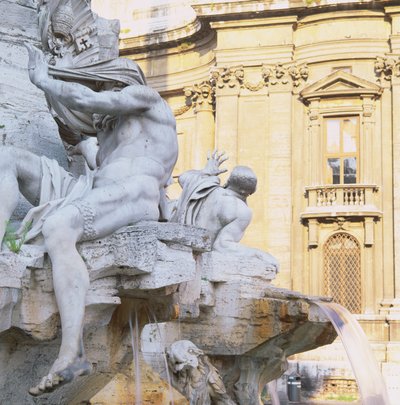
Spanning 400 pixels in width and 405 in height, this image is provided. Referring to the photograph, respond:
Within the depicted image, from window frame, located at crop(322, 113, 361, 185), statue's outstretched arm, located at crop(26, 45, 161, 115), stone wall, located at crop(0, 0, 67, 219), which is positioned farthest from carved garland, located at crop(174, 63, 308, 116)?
statue's outstretched arm, located at crop(26, 45, 161, 115)

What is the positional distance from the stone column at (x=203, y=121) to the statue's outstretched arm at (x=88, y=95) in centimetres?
Result: 1915

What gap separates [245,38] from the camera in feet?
73.8

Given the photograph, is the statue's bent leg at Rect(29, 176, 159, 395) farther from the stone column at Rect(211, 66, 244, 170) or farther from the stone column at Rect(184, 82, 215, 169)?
the stone column at Rect(184, 82, 215, 169)

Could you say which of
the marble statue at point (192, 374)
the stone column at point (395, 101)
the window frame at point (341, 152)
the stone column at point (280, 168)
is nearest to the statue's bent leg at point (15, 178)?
the marble statue at point (192, 374)

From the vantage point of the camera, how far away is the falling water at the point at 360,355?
211 inches

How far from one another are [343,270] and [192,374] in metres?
16.5

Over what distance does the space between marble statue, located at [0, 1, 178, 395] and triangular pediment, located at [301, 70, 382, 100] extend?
56.9ft

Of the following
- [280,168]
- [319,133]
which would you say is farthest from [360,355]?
[319,133]

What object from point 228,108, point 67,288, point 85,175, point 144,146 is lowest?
point 67,288

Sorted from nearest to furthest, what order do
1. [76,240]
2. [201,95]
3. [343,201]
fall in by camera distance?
[76,240] → [343,201] → [201,95]

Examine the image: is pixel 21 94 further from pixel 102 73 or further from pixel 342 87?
pixel 342 87

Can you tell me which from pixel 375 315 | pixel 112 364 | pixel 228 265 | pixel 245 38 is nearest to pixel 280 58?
pixel 245 38

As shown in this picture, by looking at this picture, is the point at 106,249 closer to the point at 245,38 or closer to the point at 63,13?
the point at 63,13

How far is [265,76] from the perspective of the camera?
72.8 feet
